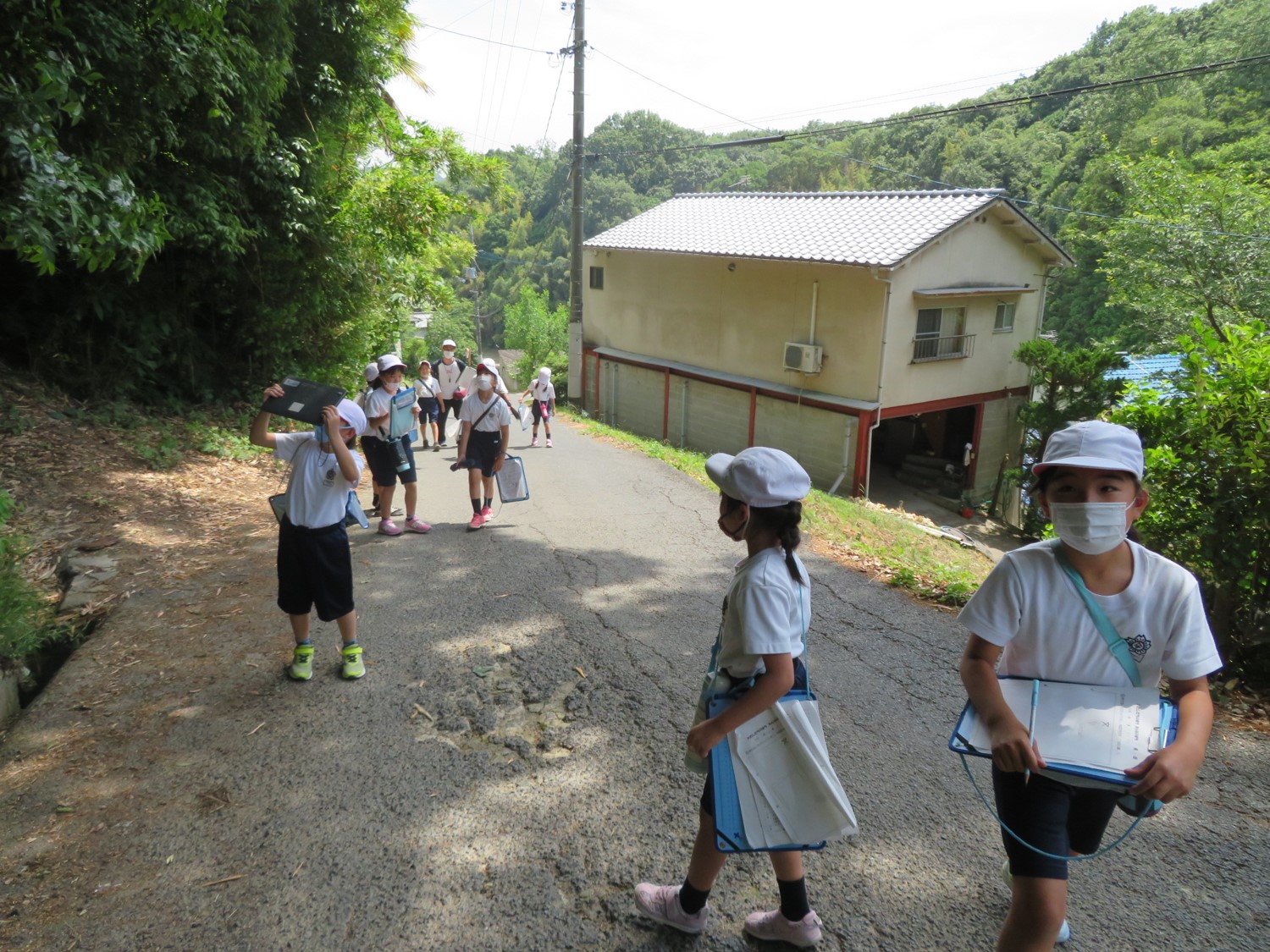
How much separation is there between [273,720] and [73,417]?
Answer: 24.1ft

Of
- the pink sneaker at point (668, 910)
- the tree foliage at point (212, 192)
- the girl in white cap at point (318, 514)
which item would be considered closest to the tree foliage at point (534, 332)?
the tree foliage at point (212, 192)

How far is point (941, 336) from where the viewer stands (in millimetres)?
17578

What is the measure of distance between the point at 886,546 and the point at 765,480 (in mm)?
7512

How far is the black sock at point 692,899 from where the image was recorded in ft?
8.87

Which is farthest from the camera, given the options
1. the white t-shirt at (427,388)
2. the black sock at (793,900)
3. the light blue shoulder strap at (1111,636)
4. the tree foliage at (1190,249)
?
the tree foliage at (1190,249)


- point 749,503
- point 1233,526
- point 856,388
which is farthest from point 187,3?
point 856,388

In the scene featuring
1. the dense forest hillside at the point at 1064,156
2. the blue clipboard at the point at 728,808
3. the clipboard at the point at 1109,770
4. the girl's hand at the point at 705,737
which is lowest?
the blue clipboard at the point at 728,808

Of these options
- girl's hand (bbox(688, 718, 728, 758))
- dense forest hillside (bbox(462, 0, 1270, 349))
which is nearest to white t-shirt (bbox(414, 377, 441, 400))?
dense forest hillside (bbox(462, 0, 1270, 349))

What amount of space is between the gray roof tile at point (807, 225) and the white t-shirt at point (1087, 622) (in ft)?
47.4

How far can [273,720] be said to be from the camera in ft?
13.8

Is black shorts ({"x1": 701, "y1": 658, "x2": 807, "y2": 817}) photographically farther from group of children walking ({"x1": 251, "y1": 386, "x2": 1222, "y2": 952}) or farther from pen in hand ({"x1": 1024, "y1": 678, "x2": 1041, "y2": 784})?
pen in hand ({"x1": 1024, "y1": 678, "x2": 1041, "y2": 784})

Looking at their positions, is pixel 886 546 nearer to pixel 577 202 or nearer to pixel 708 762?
pixel 708 762

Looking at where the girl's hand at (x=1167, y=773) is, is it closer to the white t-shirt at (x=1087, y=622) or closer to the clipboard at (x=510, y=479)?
the white t-shirt at (x=1087, y=622)

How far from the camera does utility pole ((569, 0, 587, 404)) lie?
70.9 feet
